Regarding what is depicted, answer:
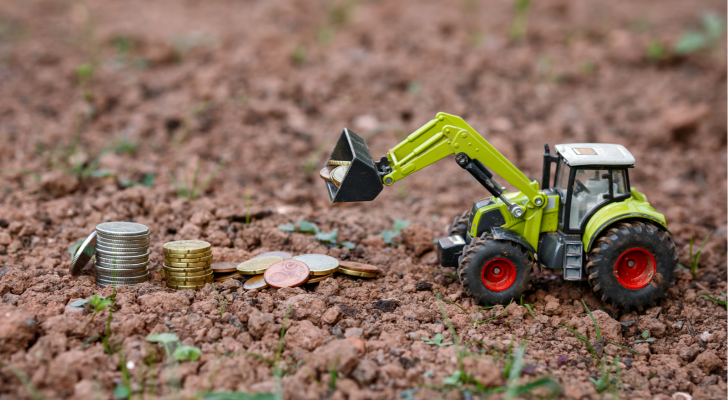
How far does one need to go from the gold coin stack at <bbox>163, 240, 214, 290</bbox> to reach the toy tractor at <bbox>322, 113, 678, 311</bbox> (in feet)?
3.84

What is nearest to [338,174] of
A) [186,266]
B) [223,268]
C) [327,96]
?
[223,268]

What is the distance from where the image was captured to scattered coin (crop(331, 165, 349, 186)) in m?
4.36

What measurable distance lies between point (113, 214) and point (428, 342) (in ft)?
11.8

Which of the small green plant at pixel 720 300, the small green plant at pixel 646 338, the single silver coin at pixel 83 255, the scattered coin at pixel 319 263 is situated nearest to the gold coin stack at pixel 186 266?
the single silver coin at pixel 83 255

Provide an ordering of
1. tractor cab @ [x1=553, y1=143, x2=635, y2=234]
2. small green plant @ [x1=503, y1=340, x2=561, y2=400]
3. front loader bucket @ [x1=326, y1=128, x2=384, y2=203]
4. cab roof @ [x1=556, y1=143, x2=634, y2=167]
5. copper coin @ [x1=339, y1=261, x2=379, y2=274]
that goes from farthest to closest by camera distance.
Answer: copper coin @ [x1=339, y1=261, x2=379, y2=274] < tractor cab @ [x1=553, y1=143, x2=635, y2=234] < cab roof @ [x1=556, y1=143, x2=634, y2=167] < front loader bucket @ [x1=326, y1=128, x2=384, y2=203] < small green plant @ [x1=503, y1=340, x2=561, y2=400]

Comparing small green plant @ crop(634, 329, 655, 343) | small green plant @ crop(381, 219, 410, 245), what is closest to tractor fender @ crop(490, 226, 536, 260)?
small green plant @ crop(634, 329, 655, 343)

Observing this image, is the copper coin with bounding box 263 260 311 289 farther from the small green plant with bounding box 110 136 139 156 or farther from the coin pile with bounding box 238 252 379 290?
the small green plant with bounding box 110 136 139 156

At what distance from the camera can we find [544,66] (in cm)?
1041

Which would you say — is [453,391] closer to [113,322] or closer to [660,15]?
[113,322]

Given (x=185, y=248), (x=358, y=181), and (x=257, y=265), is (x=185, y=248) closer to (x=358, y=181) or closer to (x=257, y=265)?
(x=257, y=265)

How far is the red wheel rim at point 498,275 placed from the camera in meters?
4.59

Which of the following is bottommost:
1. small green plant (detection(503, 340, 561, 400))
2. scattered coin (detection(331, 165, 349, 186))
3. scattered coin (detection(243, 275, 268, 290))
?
small green plant (detection(503, 340, 561, 400))

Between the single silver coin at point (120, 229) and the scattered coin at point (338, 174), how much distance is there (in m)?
1.58

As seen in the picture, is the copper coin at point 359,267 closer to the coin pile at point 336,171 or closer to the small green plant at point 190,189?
the coin pile at point 336,171
